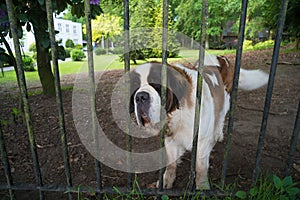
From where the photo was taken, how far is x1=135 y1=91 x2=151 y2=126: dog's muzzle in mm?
1856

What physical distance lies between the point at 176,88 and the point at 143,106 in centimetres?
33

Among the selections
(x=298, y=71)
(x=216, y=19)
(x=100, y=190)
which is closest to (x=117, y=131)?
(x=100, y=190)

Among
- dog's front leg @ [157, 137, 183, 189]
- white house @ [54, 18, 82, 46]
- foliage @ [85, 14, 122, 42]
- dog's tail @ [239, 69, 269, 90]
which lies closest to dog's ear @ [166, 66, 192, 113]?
dog's front leg @ [157, 137, 183, 189]

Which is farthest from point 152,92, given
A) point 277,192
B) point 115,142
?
point 115,142

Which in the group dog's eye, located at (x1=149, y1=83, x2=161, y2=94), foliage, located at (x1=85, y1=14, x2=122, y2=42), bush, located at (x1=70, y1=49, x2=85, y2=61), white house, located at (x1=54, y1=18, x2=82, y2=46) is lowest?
bush, located at (x1=70, y1=49, x2=85, y2=61)

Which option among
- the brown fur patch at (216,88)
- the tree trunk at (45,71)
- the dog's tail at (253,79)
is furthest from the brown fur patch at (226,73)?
the tree trunk at (45,71)

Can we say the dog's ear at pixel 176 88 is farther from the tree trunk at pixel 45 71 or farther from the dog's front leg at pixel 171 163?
the tree trunk at pixel 45 71

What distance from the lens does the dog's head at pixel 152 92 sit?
6.18 ft

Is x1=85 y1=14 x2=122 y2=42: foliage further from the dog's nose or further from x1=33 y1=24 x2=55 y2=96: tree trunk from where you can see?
the dog's nose

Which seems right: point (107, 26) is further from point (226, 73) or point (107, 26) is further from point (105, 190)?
point (105, 190)

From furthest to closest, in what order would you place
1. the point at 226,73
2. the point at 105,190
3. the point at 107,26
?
1. the point at 107,26
2. the point at 226,73
3. the point at 105,190

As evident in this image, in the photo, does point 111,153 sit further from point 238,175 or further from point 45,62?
point 45,62

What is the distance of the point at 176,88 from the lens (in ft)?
6.49

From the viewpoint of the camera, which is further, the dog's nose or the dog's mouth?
the dog's mouth
